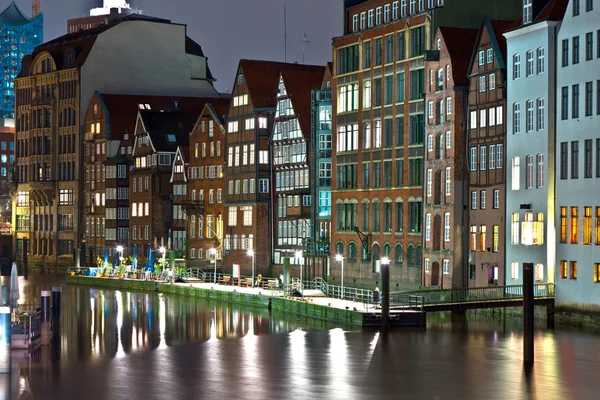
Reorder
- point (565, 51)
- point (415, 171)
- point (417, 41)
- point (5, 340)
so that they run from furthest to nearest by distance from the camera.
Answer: point (415, 171), point (417, 41), point (565, 51), point (5, 340)

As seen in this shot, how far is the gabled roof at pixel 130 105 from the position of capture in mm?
154625

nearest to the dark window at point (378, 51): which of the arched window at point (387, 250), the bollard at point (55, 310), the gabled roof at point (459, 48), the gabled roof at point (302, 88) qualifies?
the gabled roof at point (459, 48)

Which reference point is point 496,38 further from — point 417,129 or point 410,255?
point 410,255

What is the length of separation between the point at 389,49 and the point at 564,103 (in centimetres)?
2504

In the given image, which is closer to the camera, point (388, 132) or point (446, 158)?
point (446, 158)

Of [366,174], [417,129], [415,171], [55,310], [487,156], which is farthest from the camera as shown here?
[366,174]

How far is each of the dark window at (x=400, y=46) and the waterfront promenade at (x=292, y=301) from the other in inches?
719

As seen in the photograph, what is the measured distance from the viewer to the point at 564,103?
80.4 m

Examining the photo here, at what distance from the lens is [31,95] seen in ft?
559

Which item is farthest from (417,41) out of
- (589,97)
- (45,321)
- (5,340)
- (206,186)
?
(5,340)

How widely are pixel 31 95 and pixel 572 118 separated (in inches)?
4030

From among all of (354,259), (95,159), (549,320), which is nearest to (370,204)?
(354,259)

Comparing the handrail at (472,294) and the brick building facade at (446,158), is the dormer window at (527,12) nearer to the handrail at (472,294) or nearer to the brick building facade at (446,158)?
the brick building facade at (446,158)

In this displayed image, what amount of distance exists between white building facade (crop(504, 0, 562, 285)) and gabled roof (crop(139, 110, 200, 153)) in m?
62.5
